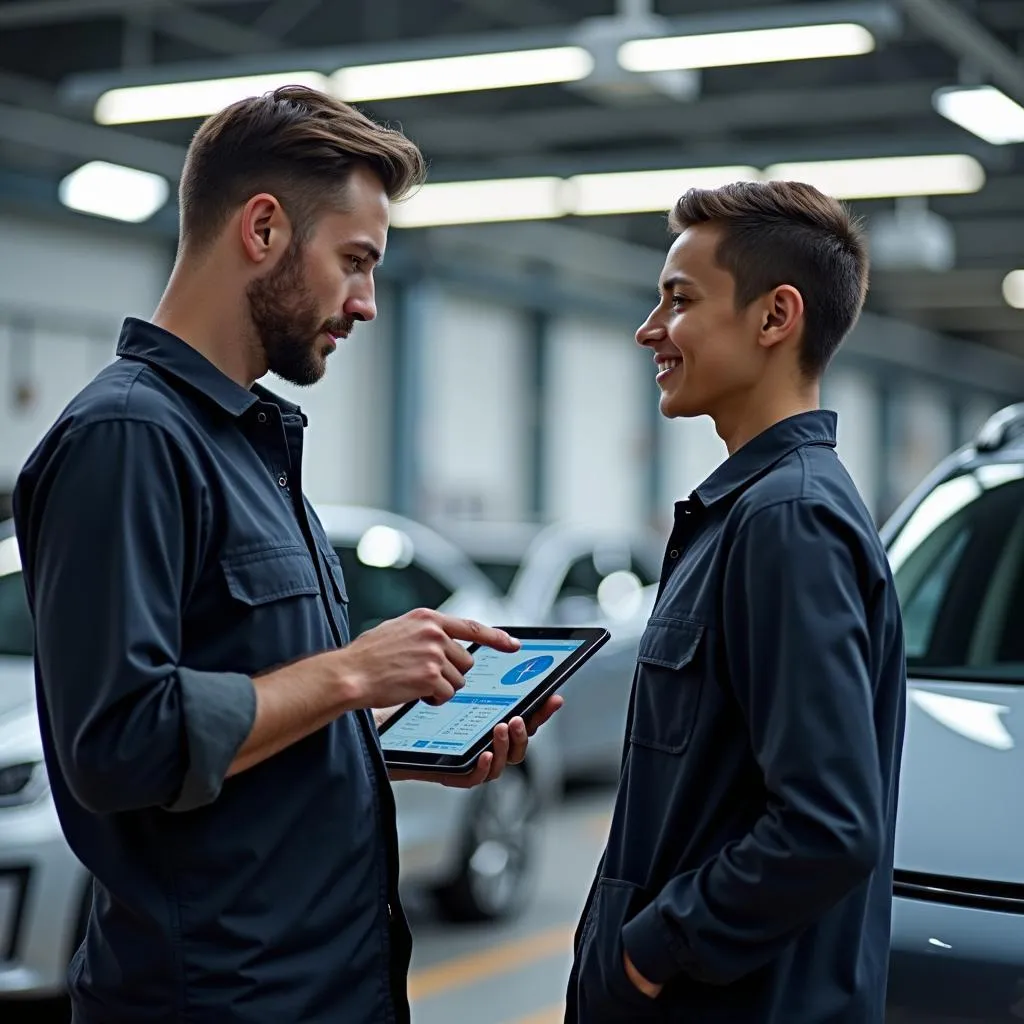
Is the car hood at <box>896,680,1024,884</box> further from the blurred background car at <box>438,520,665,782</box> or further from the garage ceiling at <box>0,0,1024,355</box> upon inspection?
the garage ceiling at <box>0,0,1024,355</box>

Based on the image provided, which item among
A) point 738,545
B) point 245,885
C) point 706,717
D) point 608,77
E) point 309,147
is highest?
point 608,77

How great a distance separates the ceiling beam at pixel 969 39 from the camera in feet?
26.0

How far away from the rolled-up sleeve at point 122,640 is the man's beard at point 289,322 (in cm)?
29

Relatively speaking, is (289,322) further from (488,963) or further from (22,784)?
(488,963)

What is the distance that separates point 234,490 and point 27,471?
0.24m

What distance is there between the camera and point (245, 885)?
1.92 meters

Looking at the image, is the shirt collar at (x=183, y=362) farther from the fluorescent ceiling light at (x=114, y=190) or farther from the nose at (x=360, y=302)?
the fluorescent ceiling light at (x=114, y=190)

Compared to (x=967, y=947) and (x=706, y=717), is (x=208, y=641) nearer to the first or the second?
(x=706, y=717)

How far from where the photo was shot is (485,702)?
7.80 ft

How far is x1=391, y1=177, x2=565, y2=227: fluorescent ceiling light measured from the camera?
11.8m

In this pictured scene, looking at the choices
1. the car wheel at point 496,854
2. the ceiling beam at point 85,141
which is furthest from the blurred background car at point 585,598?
the ceiling beam at point 85,141

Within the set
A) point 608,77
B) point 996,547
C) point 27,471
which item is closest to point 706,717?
point 27,471

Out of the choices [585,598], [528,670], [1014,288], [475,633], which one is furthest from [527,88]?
[475,633]

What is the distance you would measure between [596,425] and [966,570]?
16.2m
